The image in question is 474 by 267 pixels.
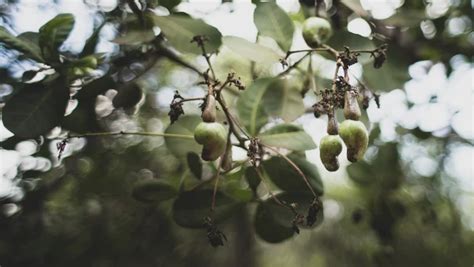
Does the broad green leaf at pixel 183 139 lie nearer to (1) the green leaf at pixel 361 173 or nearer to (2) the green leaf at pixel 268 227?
(2) the green leaf at pixel 268 227

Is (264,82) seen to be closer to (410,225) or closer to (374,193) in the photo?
(374,193)

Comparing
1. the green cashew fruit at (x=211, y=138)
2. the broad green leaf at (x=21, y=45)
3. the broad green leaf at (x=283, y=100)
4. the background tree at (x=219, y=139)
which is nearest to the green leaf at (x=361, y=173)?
the background tree at (x=219, y=139)

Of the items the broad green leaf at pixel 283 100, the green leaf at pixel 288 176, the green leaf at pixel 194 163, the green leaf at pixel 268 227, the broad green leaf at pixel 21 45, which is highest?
the broad green leaf at pixel 21 45

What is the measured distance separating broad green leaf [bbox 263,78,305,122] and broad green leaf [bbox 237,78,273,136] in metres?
0.03

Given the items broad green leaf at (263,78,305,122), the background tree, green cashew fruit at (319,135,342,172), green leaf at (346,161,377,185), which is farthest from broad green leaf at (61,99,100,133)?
green leaf at (346,161,377,185)

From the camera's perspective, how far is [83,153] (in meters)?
1.52

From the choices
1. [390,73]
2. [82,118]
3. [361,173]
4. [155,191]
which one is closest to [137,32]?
[82,118]

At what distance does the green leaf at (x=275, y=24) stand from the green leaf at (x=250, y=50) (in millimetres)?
39

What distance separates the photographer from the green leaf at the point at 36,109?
2.68 ft

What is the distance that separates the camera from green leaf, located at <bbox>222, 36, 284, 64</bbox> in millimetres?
881

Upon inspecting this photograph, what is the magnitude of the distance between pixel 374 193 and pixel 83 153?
36.7 inches

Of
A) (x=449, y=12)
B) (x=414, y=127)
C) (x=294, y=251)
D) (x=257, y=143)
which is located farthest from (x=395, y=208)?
(x=294, y=251)

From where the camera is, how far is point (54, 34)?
831 millimetres

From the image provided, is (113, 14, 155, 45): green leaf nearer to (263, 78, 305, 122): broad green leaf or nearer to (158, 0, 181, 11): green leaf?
(158, 0, 181, 11): green leaf
